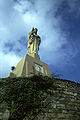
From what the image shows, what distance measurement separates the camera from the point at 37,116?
4.06m

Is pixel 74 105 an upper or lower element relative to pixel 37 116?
upper

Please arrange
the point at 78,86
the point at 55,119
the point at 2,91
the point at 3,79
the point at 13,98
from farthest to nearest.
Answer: the point at 78,86
the point at 3,79
the point at 2,91
the point at 13,98
the point at 55,119

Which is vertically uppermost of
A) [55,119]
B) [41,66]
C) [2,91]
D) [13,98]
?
[41,66]

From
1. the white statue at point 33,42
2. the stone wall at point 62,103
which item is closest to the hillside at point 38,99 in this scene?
the stone wall at point 62,103

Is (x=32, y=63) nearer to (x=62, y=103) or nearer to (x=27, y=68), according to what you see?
(x=27, y=68)

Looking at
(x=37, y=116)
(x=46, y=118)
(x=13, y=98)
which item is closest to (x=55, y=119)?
(x=46, y=118)

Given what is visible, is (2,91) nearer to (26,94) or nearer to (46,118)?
(26,94)

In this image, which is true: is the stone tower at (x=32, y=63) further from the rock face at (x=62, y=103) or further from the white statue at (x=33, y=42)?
the rock face at (x=62, y=103)

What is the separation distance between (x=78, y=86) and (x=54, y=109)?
1881 millimetres

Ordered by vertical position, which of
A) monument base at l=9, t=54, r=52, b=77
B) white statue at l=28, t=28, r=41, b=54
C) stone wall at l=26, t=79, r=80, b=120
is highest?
white statue at l=28, t=28, r=41, b=54

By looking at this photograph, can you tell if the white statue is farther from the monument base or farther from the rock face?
the rock face

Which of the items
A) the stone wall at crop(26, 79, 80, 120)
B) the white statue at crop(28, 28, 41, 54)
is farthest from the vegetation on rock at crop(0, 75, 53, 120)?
the white statue at crop(28, 28, 41, 54)

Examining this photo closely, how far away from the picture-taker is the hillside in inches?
160

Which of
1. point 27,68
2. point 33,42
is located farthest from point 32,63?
point 33,42
